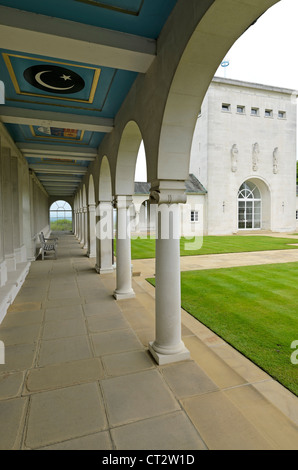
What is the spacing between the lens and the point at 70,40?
3.40m

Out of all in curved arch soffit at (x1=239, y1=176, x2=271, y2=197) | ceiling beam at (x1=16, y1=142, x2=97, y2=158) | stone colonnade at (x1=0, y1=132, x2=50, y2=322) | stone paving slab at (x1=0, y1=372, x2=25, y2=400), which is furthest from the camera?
curved arch soffit at (x1=239, y1=176, x2=271, y2=197)

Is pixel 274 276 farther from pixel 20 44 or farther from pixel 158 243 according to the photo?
pixel 20 44

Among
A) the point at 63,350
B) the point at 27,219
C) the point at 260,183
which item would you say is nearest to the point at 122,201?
the point at 63,350

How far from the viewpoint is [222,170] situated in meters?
27.1

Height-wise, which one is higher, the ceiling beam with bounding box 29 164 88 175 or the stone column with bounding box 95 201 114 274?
the ceiling beam with bounding box 29 164 88 175

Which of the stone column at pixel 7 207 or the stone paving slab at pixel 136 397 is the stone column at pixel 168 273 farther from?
the stone column at pixel 7 207

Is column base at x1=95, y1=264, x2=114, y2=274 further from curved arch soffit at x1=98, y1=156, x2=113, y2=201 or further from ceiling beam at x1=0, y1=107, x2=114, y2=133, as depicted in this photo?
ceiling beam at x1=0, y1=107, x2=114, y2=133

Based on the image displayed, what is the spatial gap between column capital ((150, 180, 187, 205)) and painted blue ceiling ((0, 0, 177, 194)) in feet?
6.53

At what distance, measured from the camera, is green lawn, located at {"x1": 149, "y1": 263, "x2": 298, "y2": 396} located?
407cm

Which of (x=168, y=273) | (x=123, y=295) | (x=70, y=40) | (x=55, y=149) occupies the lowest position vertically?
(x=123, y=295)

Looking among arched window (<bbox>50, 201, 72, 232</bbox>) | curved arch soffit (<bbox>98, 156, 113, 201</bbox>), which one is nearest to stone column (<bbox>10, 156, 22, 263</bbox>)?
curved arch soffit (<bbox>98, 156, 113, 201</bbox>)

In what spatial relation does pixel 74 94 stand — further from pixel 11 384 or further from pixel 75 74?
pixel 11 384

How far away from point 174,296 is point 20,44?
12.9 feet

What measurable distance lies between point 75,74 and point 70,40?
5.04 ft
